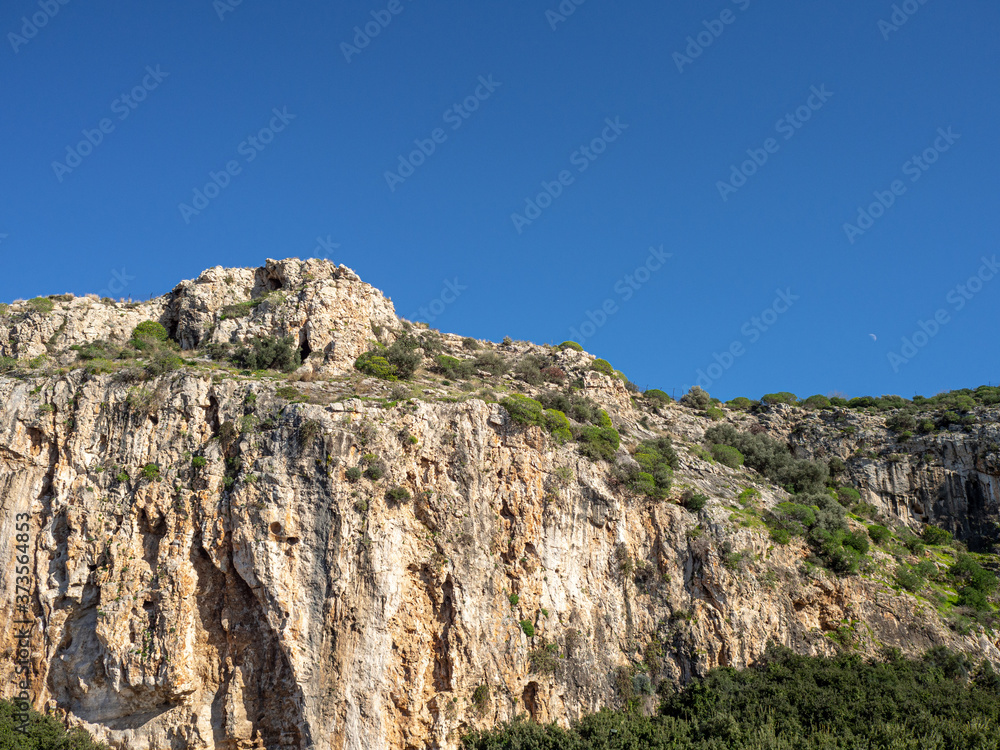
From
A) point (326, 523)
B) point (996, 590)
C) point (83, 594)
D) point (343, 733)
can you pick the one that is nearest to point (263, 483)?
point (326, 523)

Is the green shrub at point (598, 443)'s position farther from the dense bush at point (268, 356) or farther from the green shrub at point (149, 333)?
the green shrub at point (149, 333)

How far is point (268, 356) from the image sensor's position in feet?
119

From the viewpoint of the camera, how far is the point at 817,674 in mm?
30578

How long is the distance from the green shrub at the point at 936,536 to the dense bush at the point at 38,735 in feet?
144

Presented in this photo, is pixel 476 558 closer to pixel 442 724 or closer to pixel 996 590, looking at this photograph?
pixel 442 724

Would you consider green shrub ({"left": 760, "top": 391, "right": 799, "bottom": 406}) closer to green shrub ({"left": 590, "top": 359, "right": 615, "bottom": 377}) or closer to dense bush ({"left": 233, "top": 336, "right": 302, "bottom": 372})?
green shrub ({"left": 590, "top": 359, "right": 615, "bottom": 377})

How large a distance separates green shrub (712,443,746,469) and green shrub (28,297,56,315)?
3911cm

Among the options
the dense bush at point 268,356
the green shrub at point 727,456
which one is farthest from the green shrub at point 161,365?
the green shrub at point 727,456

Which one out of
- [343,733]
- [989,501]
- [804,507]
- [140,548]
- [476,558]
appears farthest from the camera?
[989,501]

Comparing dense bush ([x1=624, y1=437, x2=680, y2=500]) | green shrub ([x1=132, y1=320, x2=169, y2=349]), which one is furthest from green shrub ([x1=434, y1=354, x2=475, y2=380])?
green shrub ([x1=132, y1=320, x2=169, y2=349])

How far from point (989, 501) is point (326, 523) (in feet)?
132

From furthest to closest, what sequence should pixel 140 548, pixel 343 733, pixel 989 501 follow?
pixel 989 501, pixel 140 548, pixel 343 733

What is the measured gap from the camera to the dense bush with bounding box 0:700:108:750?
24344 mm

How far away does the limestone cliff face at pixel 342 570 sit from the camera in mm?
26328
